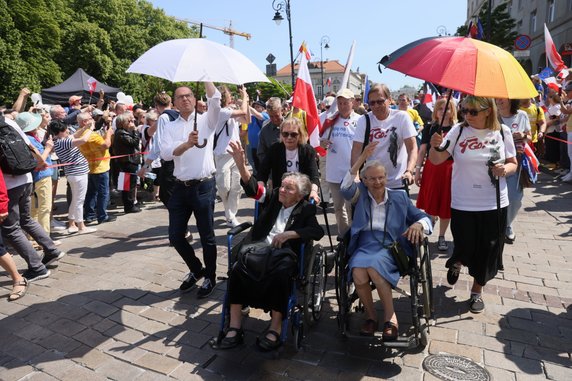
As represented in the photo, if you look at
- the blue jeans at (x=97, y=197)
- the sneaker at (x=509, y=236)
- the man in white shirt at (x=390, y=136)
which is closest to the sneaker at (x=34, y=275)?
the blue jeans at (x=97, y=197)

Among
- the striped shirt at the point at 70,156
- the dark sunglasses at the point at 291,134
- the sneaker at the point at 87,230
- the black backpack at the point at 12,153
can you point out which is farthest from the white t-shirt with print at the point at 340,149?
the sneaker at the point at 87,230

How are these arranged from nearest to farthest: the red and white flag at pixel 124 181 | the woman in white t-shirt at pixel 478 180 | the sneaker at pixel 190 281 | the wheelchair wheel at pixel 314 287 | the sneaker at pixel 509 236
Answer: the wheelchair wheel at pixel 314 287 → the woman in white t-shirt at pixel 478 180 → the sneaker at pixel 190 281 → the sneaker at pixel 509 236 → the red and white flag at pixel 124 181

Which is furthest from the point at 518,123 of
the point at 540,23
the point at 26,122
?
the point at 540,23

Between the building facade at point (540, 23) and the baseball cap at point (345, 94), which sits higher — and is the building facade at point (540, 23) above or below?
above

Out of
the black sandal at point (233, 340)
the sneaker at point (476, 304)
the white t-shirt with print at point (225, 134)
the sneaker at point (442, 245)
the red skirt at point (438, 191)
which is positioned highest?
the white t-shirt with print at point (225, 134)

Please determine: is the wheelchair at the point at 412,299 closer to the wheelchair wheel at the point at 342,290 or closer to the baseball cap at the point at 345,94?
the wheelchair wheel at the point at 342,290

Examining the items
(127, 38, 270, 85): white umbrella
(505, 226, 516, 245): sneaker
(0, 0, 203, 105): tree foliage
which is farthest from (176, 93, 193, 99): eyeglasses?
(0, 0, 203, 105): tree foliage

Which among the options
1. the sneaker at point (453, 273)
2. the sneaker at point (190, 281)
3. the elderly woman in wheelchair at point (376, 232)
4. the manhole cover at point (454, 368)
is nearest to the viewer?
the manhole cover at point (454, 368)

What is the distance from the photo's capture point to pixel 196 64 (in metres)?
3.42

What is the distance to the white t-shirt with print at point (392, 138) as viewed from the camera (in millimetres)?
3977

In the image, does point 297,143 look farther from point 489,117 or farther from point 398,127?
point 489,117

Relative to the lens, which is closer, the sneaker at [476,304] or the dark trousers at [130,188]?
the sneaker at [476,304]

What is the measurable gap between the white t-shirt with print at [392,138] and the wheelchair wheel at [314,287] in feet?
3.64

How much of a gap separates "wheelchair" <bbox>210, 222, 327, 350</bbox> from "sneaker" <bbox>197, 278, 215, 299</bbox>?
2.01ft
